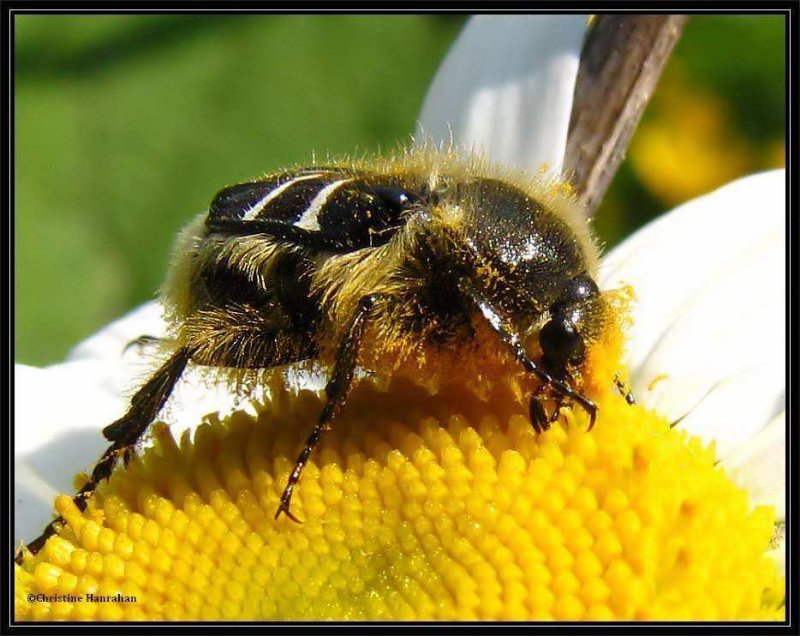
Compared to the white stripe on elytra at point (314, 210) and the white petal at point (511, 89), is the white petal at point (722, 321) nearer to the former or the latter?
the white petal at point (511, 89)

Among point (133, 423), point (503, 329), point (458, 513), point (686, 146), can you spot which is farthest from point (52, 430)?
point (686, 146)

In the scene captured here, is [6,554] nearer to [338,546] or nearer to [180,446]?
[180,446]

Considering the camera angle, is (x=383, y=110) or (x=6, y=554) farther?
(x=383, y=110)

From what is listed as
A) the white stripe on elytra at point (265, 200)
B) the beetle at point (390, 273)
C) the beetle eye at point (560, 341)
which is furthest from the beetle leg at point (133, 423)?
the beetle eye at point (560, 341)

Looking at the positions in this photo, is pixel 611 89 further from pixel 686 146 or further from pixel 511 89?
pixel 686 146

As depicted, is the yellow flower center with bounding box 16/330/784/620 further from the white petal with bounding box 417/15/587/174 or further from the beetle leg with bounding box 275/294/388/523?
the white petal with bounding box 417/15/587/174

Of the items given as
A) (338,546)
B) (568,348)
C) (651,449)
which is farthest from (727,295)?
(338,546)

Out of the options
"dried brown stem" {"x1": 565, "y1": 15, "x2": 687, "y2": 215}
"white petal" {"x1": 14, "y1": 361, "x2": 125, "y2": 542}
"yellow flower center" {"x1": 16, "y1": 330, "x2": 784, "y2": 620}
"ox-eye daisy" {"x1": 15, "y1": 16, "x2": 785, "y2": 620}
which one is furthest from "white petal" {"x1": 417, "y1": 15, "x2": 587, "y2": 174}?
"white petal" {"x1": 14, "y1": 361, "x2": 125, "y2": 542}
